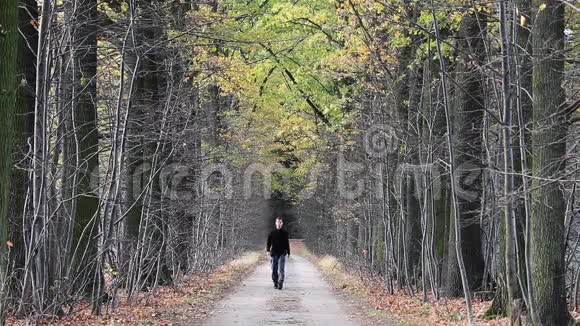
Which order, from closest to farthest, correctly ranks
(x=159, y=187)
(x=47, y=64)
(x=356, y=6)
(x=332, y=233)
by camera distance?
(x=47, y=64) → (x=356, y=6) → (x=159, y=187) → (x=332, y=233)

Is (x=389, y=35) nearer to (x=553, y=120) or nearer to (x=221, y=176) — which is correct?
(x=553, y=120)

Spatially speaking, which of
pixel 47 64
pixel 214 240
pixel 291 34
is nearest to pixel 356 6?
pixel 47 64

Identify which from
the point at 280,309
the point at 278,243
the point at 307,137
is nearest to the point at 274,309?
the point at 280,309

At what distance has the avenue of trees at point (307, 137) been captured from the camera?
379 inches

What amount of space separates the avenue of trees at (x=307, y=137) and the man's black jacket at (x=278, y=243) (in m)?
2.44

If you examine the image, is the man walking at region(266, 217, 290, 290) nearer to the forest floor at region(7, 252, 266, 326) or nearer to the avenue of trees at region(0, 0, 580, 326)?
the forest floor at region(7, 252, 266, 326)

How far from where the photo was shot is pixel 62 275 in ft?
34.7

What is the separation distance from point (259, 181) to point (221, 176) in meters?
14.5

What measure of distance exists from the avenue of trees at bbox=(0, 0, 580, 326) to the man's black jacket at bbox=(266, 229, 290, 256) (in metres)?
2.44

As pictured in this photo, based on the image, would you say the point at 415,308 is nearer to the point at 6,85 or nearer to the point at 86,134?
the point at 86,134

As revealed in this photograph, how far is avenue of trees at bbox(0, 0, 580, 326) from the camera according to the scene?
9.62 metres

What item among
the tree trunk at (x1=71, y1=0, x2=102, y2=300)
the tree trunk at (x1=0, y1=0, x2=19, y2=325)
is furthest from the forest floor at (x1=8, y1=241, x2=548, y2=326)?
the tree trunk at (x1=0, y1=0, x2=19, y2=325)

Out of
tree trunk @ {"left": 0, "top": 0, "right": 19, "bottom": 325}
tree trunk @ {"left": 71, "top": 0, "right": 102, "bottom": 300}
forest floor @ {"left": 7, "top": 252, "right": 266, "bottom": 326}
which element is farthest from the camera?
tree trunk @ {"left": 71, "top": 0, "right": 102, "bottom": 300}

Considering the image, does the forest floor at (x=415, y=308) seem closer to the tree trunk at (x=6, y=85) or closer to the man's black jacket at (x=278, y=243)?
the man's black jacket at (x=278, y=243)
